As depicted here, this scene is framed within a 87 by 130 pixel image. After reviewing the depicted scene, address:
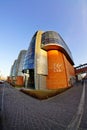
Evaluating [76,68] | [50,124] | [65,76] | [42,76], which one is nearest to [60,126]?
[50,124]

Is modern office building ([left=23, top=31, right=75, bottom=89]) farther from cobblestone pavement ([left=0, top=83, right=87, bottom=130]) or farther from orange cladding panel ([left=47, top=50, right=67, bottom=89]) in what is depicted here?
cobblestone pavement ([left=0, top=83, right=87, bottom=130])

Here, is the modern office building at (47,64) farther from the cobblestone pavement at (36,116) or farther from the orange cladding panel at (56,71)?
the cobblestone pavement at (36,116)

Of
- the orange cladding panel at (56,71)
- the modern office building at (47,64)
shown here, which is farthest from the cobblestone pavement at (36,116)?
the orange cladding panel at (56,71)

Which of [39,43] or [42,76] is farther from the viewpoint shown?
[39,43]

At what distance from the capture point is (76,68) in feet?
320

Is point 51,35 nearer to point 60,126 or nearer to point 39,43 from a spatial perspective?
point 39,43

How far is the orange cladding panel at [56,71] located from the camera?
179 feet

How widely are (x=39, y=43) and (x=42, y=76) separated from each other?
40.7ft

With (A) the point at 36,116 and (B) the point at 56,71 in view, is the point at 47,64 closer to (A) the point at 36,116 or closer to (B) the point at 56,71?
(B) the point at 56,71

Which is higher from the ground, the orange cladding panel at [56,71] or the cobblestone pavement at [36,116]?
the orange cladding panel at [56,71]

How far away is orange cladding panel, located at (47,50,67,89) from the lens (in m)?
54.6

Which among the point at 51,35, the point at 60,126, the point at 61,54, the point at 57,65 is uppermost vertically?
the point at 51,35

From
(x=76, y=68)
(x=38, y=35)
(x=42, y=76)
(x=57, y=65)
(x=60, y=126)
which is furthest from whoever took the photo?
(x=76, y=68)

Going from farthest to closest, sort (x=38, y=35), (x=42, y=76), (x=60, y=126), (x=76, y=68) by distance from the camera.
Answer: (x=76, y=68)
(x=38, y=35)
(x=42, y=76)
(x=60, y=126)
